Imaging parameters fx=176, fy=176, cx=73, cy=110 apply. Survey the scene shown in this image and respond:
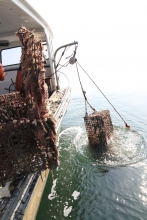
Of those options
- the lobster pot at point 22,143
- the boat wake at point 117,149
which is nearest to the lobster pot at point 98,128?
the boat wake at point 117,149

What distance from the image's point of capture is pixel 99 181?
5.18 m

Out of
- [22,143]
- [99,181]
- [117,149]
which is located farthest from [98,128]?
[22,143]

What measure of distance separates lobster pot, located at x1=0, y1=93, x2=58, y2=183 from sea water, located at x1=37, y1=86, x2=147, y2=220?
152 cm

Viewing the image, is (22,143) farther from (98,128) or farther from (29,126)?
(98,128)

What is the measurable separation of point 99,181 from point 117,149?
5.54 feet

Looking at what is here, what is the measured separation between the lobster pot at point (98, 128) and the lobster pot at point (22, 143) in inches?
128

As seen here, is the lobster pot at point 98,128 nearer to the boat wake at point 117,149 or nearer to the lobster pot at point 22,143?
the boat wake at point 117,149

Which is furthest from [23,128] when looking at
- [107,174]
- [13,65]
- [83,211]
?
[13,65]

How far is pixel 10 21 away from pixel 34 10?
4.52 feet

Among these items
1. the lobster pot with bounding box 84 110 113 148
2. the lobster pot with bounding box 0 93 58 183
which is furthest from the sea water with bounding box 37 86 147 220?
the lobster pot with bounding box 0 93 58 183

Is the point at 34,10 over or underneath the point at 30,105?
over

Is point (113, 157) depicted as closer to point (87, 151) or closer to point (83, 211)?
point (87, 151)

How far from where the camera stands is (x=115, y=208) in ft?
13.8

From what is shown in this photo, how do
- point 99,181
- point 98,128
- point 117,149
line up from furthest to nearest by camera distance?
point 117,149 < point 98,128 < point 99,181
